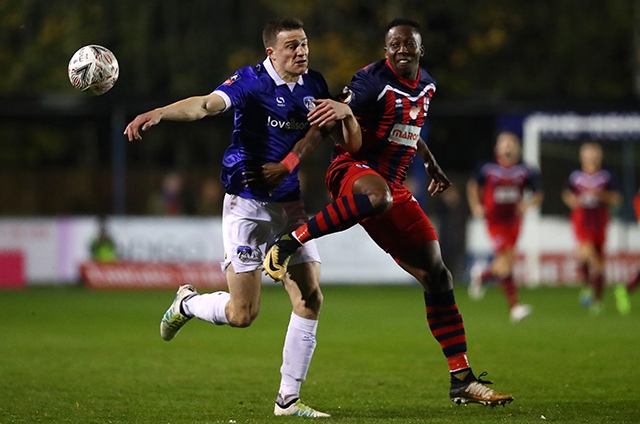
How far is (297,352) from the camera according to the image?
7402 mm

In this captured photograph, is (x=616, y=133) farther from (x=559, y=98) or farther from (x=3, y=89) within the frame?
(x=3, y=89)

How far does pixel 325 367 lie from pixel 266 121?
3287mm

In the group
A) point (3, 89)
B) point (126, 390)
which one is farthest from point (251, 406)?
point (3, 89)

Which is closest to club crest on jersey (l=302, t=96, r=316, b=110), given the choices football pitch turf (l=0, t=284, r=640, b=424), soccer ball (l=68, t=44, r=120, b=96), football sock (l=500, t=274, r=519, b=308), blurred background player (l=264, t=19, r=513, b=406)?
blurred background player (l=264, t=19, r=513, b=406)

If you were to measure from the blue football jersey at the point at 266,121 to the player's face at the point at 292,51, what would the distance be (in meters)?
0.14

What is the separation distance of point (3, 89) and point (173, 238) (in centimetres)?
983

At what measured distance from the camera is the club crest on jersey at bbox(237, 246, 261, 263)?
7328 mm

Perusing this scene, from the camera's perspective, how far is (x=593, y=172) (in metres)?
17.4

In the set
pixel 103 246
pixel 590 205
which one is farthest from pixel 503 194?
pixel 103 246

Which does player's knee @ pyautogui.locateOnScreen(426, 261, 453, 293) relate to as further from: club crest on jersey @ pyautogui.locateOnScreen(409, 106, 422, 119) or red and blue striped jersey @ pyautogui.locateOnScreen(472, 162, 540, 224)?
red and blue striped jersey @ pyautogui.locateOnScreen(472, 162, 540, 224)

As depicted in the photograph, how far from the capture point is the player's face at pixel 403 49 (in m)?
7.52

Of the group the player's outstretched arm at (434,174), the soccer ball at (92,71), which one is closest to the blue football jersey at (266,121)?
the soccer ball at (92,71)

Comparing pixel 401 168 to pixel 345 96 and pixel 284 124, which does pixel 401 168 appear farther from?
pixel 284 124

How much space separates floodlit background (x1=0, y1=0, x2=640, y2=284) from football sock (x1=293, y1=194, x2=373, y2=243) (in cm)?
1459
